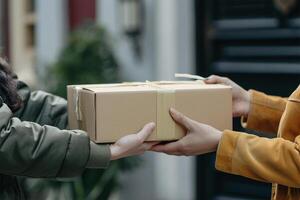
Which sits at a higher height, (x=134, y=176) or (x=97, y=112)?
(x=97, y=112)

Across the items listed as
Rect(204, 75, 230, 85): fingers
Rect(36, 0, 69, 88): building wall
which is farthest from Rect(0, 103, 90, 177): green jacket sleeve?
Rect(36, 0, 69, 88): building wall

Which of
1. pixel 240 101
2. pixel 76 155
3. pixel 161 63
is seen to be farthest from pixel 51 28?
pixel 76 155

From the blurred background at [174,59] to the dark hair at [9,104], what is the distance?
2.72m

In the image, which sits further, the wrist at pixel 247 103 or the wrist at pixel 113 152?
the wrist at pixel 247 103

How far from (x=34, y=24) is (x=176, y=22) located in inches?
89.0

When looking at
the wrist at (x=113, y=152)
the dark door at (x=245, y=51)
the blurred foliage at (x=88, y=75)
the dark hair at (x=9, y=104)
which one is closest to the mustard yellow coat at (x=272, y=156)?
the wrist at (x=113, y=152)

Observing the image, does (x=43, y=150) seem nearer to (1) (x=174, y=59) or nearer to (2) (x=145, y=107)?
(2) (x=145, y=107)

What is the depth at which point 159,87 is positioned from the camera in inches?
112

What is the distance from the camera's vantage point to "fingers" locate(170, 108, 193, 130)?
9.09 ft

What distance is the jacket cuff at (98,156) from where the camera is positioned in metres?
2.70

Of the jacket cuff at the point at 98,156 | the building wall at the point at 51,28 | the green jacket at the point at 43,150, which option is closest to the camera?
the green jacket at the point at 43,150

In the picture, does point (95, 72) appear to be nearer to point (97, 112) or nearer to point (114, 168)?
point (114, 168)

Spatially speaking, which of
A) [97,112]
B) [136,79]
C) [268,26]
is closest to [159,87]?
[97,112]

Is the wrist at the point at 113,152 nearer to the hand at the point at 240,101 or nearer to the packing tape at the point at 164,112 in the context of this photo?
the packing tape at the point at 164,112
